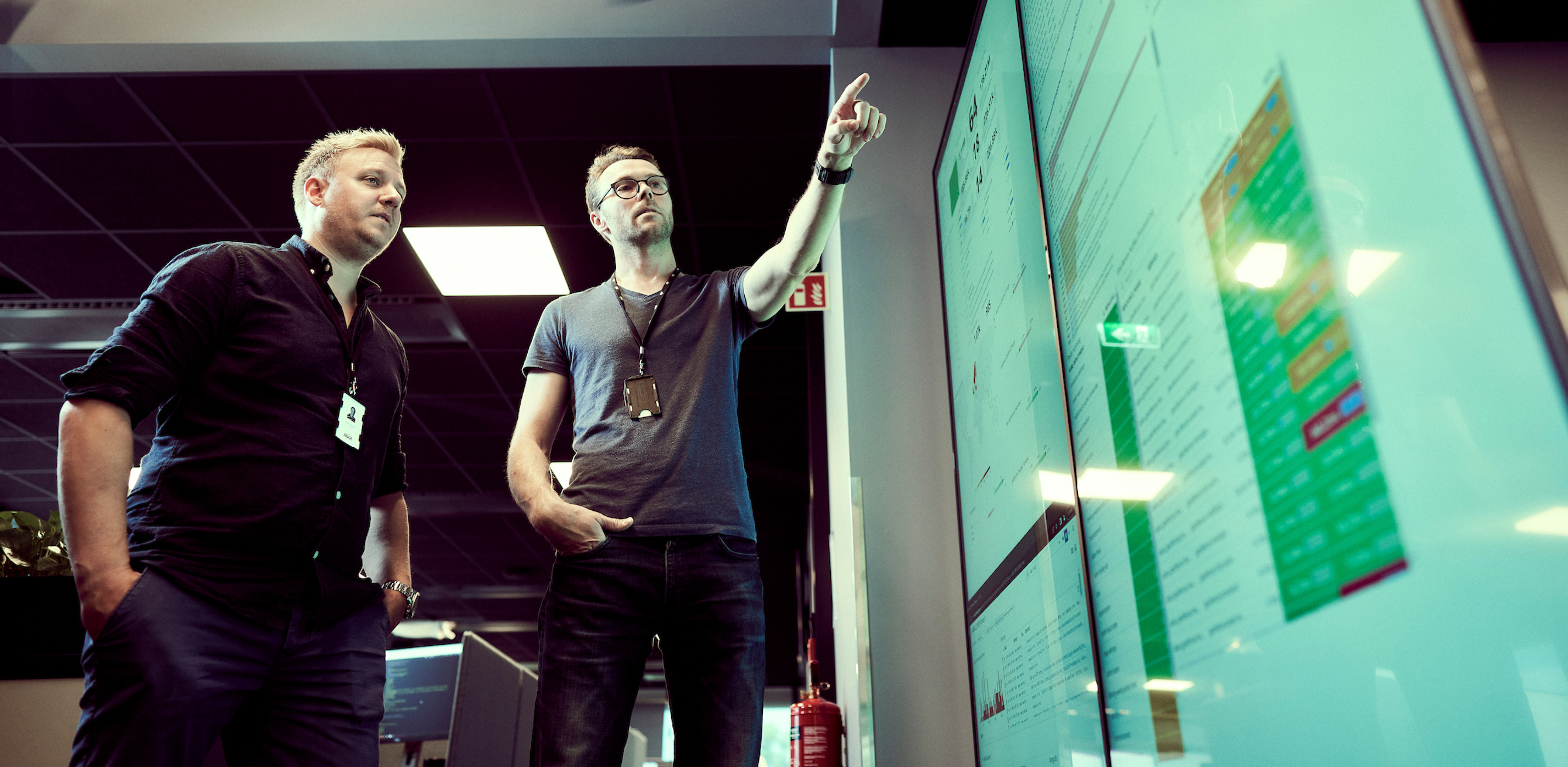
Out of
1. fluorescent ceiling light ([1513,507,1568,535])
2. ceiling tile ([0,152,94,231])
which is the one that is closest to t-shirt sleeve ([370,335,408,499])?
fluorescent ceiling light ([1513,507,1568,535])

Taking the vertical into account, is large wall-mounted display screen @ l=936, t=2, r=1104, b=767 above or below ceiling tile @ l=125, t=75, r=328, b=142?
below

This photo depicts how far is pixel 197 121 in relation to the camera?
3514 mm

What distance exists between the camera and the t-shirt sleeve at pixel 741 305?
63.6 inches

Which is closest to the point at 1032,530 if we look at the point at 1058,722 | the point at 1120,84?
the point at 1058,722

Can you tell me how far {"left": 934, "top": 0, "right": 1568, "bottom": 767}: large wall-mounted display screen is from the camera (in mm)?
564

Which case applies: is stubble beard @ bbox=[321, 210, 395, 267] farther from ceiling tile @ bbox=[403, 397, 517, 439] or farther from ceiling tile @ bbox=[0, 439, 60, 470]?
ceiling tile @ bbox=[0, 439, 60, 470]

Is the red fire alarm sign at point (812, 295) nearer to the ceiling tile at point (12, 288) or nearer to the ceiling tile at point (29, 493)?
the ceiling tile at point (12, 288)

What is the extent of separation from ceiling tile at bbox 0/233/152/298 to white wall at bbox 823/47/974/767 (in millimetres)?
3638

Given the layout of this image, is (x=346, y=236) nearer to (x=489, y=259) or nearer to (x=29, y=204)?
(x=489, y=259)

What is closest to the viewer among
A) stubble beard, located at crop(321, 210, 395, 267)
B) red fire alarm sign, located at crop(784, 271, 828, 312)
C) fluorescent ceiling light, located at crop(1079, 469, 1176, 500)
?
fluorescent ceiling light, located at crop(1079, 469, 1176, 500)

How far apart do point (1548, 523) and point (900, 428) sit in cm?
180

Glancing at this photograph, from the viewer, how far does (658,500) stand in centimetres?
140

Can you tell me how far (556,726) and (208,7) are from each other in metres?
3.10

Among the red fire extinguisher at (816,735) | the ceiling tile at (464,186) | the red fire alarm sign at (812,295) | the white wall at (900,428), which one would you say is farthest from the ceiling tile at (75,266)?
the red fire extinguisher at (816,735)
